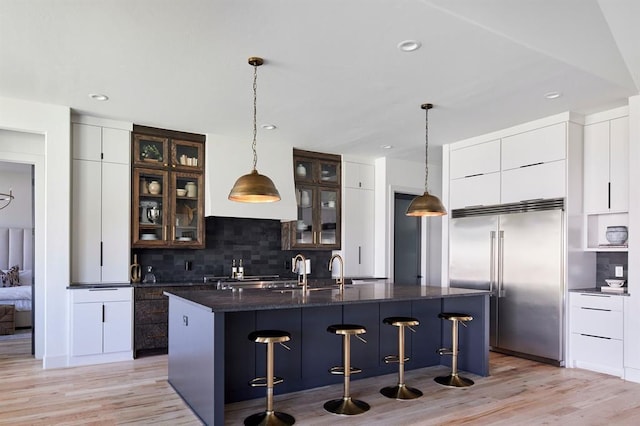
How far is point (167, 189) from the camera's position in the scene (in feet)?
18.9

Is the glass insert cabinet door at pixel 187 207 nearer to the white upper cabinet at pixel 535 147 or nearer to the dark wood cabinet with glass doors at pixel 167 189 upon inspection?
the dark wood cabinet with glass doors at pixel 167 189

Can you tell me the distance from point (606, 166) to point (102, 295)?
562cm

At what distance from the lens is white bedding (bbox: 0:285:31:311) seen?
259 inches

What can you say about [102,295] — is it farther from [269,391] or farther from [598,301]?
[598,301]

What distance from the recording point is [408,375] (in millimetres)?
4527

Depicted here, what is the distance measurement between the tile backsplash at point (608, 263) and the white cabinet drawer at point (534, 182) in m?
0.91

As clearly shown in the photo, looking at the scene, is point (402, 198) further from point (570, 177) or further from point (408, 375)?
point (408, 375)

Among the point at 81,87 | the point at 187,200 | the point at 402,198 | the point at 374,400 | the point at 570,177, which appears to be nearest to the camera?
the point at 374,400

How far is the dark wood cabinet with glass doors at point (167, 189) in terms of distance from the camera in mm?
5602

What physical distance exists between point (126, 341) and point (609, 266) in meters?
5.45

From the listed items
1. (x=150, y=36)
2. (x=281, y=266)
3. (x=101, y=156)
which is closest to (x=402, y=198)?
(x=281, y=266)

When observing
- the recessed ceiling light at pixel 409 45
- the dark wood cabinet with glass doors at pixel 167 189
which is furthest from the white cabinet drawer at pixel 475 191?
the dark wood cabinet with glass doors at pixel 167 189

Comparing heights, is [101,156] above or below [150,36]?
below

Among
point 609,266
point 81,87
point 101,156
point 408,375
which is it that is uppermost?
point 81,87
